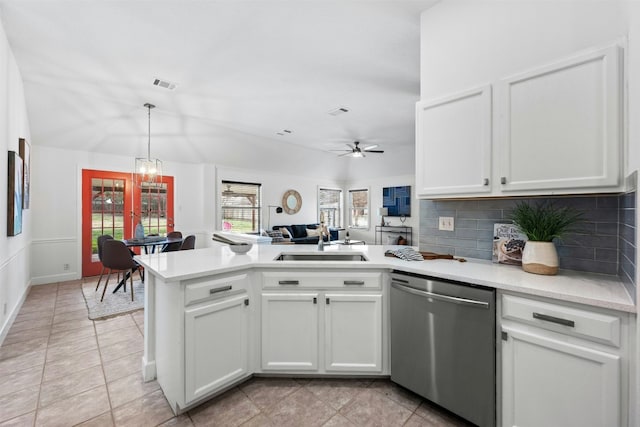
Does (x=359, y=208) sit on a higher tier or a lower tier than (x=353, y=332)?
higher

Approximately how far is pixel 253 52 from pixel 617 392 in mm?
3385

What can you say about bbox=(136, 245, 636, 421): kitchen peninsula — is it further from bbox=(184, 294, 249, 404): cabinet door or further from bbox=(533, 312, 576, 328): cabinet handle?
bbox=(533, 312, 576, 328): cabinet handle

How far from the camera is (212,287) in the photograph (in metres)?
1.79

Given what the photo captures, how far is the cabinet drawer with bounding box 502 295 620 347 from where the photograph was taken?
1200 mm

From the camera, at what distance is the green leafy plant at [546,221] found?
1.66 m

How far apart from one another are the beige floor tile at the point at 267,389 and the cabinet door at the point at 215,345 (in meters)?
0.13

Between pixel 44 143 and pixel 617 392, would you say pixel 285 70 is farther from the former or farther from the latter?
pixel 44 143

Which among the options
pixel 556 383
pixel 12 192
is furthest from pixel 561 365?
pixel 12 192

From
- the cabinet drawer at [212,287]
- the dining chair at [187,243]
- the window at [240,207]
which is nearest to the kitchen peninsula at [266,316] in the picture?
the cabinet drawer at [212,287]

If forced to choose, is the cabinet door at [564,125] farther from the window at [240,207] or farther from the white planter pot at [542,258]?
the window at [240,207]

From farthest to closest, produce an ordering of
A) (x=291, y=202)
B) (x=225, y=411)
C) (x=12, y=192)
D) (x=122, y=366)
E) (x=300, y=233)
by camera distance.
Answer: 1. (x=291, y=202)
2. (x=300, y=233)
3. (x=12, y=192)
4. (x=122, y=366)
5. (x=225, y=411)

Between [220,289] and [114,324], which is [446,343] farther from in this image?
[114,324]

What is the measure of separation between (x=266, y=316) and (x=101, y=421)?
3.61 ft

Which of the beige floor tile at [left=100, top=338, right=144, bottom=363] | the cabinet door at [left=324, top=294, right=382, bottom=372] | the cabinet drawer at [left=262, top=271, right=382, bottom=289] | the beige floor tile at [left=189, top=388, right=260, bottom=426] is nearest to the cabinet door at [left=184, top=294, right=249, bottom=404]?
the beige floor tile at [left=189, top=388, right=260, bottom=426]
